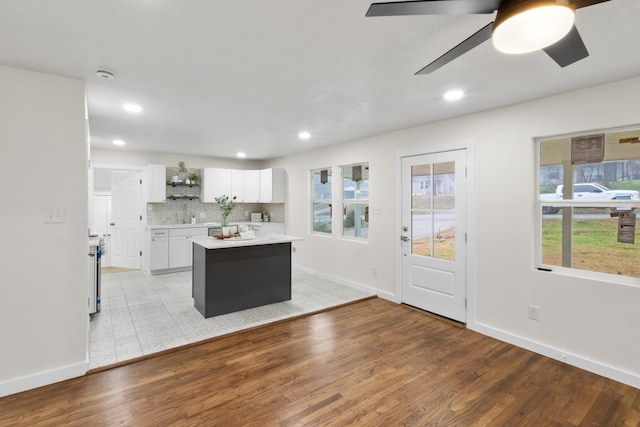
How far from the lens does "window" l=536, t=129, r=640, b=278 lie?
253 cm

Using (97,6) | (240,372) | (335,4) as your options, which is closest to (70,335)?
(240,372)

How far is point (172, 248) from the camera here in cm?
595

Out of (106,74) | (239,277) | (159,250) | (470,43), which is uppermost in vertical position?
(106,74)

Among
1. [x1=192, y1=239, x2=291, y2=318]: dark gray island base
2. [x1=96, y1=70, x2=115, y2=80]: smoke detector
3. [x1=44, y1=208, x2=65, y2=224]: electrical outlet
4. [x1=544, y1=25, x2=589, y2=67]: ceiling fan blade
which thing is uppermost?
[x1=96, y1=70, x2=115, y2=80]: smoke detector

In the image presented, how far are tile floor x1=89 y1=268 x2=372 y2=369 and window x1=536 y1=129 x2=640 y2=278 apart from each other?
8.07ft

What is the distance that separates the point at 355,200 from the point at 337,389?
10.4ft

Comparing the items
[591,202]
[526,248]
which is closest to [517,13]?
[591,202]

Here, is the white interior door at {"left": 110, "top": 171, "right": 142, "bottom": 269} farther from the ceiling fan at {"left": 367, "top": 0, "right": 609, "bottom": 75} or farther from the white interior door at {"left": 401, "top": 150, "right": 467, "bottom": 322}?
the ceiling fan at {"left": 367, "top": 0, "right": 609, "bottom": 75}

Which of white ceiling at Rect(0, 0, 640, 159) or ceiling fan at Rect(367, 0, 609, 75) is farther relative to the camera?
white ceiling at Rect(0, 0, 640, 159)

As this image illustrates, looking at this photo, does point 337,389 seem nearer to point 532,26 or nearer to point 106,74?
point 532,26

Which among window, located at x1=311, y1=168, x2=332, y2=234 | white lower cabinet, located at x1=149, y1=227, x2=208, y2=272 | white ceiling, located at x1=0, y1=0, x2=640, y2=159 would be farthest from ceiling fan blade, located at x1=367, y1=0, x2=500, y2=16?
white lower cabinet, located at x1=149, y1=227, x2=208, y2=272

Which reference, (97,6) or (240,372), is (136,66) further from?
(240,372)

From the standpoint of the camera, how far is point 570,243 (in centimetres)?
287

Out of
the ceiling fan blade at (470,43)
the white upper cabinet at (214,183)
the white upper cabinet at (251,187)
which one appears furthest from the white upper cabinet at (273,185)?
the ceiling fan blade at (470,43)
